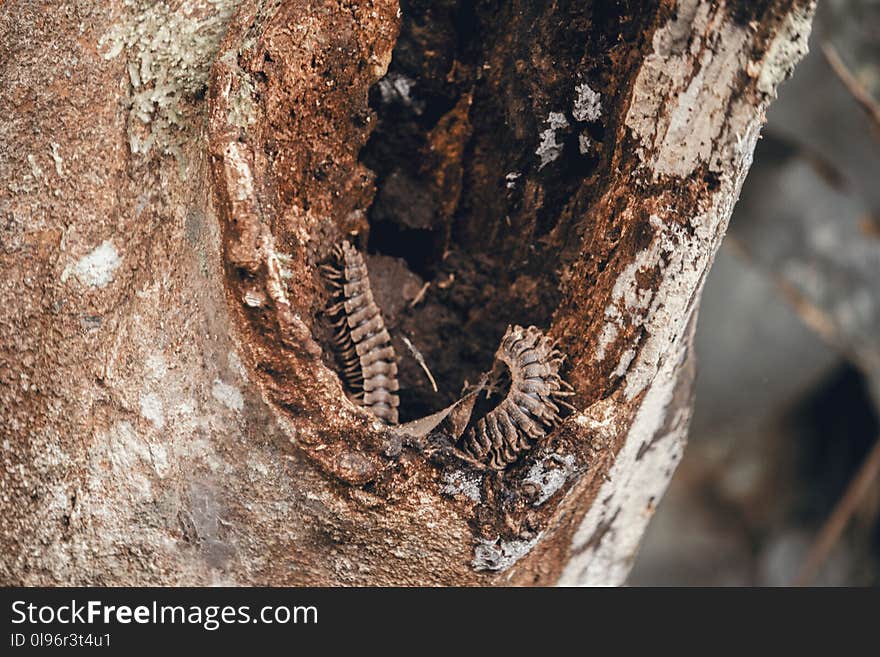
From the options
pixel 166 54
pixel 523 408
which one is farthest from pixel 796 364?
pixel 166 54

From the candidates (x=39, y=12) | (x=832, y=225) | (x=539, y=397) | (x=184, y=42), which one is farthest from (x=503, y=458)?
(x=832, y=225)

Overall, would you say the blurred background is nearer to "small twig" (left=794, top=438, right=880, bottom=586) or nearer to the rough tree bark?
"small twig" (left=794, top=438, right=880, bottom=586)

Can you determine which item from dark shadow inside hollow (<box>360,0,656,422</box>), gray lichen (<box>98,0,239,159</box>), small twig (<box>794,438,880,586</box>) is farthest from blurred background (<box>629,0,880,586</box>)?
gray lichen (<box>98,0,239,159</box>)

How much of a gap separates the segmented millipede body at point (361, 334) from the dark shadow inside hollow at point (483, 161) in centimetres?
7

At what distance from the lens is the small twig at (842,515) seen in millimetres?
3057

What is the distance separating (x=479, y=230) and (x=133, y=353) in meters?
0.59

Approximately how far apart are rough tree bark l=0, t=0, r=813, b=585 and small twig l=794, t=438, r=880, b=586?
214cm

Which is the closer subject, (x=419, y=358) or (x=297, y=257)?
(x=297, y=257)

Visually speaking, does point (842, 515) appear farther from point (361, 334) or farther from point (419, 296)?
point (361, 334)

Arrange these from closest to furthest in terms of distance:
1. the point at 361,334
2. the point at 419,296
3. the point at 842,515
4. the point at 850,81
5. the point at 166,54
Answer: the point at 166,54, the point at 361,334, the point at 419,296, the point at 850,81, the point at 842,515

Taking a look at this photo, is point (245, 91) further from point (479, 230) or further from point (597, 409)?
point (597, 409)

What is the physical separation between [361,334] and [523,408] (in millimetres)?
296

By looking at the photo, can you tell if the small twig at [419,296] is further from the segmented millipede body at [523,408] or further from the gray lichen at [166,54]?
the gray lichen at [166,54]

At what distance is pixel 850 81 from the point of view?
2285 mm
